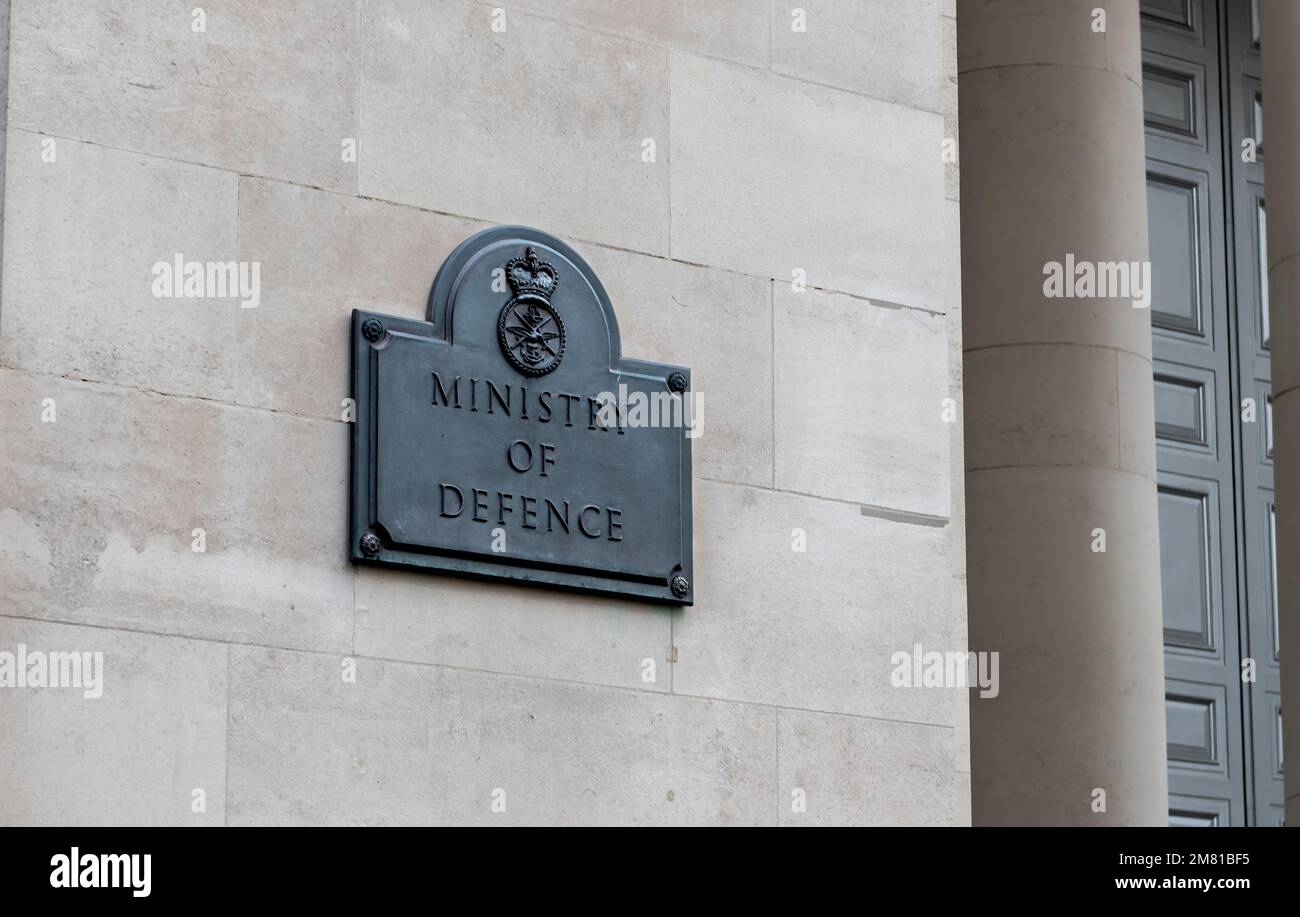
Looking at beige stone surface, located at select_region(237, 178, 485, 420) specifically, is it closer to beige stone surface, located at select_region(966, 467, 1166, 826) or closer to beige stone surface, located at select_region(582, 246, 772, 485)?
beige stone surface, located at select_region(582, 246, 772, 485)

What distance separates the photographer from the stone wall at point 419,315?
1044 centimetres

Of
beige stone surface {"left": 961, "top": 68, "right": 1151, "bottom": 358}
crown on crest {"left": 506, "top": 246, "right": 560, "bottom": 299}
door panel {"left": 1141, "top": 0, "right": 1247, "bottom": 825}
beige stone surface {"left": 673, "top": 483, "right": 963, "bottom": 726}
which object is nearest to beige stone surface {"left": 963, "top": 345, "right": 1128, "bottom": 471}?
beige stone surface {"left": 961, "top": 68, "right": 1151, "bottom": 358}

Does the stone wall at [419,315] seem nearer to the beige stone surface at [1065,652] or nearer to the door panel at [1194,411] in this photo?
the beige stone surface at [1065,652]

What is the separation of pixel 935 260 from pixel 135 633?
4.88 metres

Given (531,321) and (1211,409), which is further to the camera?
(1211,409)

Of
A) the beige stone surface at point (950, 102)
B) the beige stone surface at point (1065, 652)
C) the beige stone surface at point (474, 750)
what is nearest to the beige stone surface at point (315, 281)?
the beige stone surface at point (474, 750)

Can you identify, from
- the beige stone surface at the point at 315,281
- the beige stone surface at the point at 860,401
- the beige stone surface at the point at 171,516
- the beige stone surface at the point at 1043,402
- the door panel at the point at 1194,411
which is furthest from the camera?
A: the door panel at the point at 1194,411

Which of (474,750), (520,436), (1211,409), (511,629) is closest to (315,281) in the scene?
(520,436)

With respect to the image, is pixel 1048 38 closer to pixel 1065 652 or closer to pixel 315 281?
pixel 1065 652

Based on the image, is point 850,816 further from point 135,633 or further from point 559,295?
point 135,633

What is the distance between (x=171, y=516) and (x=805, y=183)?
12.9 feet

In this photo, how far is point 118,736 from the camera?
10.2 meters

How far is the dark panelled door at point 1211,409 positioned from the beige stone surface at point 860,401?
12727 millimetres

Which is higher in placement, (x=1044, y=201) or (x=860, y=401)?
(x=1044, y=201)
